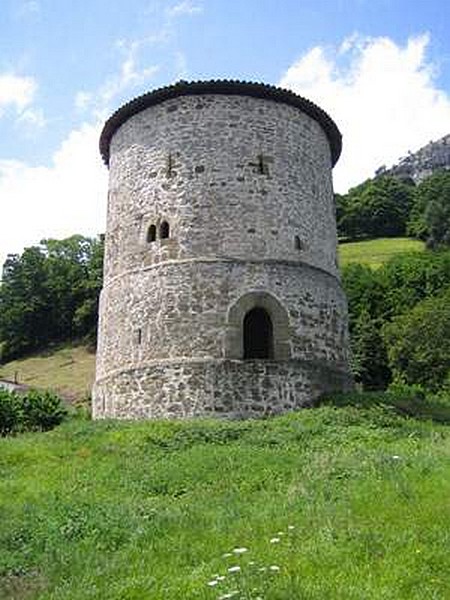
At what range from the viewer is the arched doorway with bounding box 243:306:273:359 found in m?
19.5

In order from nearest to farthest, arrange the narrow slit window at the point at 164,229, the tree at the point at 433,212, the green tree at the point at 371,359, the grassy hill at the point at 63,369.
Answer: the narrow slit window at the point at 164,229, the grassy hill at the point at 63,369, the green tree at the point at 371,359, the tree at the point at 433,212

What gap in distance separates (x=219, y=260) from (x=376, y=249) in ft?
176

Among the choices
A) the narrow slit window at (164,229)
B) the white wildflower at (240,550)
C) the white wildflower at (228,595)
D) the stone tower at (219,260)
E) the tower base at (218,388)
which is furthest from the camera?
the narrow slit window at (164,229)

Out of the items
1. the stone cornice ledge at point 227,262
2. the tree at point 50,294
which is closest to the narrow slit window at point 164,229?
the stone cornice ledge at point 227,262

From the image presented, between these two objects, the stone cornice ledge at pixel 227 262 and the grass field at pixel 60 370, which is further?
the grass field at pixel 60 370

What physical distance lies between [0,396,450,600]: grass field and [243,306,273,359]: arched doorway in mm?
3999

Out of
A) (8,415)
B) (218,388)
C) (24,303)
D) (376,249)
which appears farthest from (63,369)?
(376,249)

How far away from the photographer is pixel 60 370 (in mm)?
48062

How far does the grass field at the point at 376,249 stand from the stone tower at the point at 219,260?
41.2m

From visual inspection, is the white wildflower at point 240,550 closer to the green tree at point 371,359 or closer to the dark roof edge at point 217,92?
the dark roof edge at point 217,92

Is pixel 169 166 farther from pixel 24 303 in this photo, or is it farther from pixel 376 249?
pixel 376 249

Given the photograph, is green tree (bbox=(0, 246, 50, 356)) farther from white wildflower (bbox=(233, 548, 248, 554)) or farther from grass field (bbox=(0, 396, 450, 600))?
white wildflower (bbox=(233, 548, 248, 554))

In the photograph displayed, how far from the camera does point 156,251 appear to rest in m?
19.3

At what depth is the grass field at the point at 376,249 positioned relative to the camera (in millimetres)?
65062
